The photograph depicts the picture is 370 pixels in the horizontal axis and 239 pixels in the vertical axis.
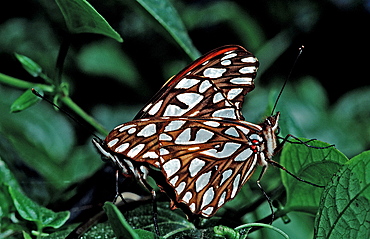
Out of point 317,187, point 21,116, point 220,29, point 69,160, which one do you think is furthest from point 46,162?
point 220,29

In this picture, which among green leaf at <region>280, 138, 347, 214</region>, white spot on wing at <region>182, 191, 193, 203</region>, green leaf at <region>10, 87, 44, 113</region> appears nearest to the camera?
green leaf at <region>280, 138, 347, 214</region>

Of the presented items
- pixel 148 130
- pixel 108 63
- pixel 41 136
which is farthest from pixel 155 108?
pixel 108 63

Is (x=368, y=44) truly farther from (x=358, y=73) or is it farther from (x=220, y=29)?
(x=220, y=29)

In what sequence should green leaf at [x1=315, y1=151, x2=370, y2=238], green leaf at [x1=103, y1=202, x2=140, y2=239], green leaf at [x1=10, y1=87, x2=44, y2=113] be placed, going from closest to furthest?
green leaf at [x1=103, y1=202, x2=140, y2=239] → green leaf at [x1=315, y1=151, x2=370, y2=238] → green leaf at [x1=10, y1=87, x2=44, y2=113]

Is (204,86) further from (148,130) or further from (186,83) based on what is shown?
(148,130)

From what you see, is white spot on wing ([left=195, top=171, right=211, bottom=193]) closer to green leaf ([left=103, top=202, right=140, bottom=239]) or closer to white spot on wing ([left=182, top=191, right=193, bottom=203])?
white spot on wing ([left=182, top=191, right=193, bottom=203])

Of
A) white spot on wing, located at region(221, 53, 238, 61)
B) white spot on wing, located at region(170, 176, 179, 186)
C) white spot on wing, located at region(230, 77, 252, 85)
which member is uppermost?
white spot on wing, located at region(221, 53, 238, 61)

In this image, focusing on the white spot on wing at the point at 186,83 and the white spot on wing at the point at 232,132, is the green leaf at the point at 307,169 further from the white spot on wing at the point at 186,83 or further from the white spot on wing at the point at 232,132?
the white spot on wing at the point at 186,83

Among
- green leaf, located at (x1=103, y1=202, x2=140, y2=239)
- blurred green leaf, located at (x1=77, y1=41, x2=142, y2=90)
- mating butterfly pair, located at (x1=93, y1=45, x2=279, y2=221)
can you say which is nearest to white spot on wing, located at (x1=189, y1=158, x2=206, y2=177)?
mating butterfly pair, located at (x1=93, y1=45, x2=279, y2=221)
